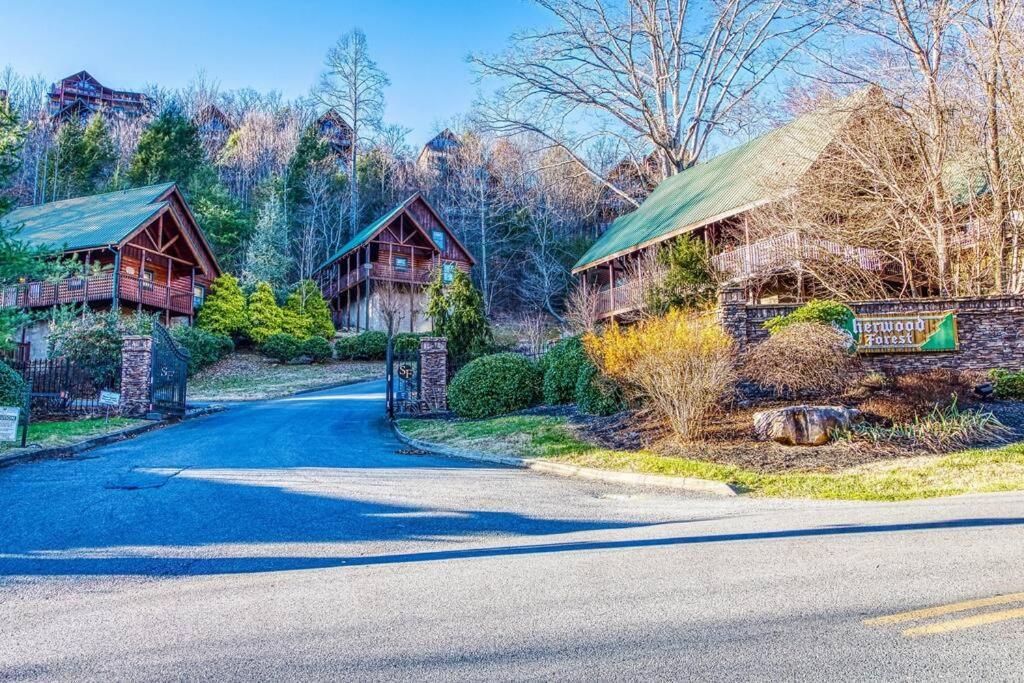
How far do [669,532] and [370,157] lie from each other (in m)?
50.8

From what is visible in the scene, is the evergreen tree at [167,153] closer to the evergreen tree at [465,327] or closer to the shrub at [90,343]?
the shrub at [90,343]

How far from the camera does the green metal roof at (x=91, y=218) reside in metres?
31.1

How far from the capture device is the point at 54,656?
3574 millimetres

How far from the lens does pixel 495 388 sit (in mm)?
17297

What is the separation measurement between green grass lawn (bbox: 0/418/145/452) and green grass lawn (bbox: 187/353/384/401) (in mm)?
9688

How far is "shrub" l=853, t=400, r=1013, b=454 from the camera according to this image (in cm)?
990

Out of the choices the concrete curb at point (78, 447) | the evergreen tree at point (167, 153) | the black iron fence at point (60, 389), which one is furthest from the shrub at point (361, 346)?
the evergreen tree at point (167, 153)

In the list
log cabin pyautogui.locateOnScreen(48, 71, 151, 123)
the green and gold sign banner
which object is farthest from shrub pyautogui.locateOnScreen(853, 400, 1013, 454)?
log cabin pyautogui.locateOnScreen(48, 71, 151, 123)

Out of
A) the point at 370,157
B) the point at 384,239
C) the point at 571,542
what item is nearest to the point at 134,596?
the point at 571,542

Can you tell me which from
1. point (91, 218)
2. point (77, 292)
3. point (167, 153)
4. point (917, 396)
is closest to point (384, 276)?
point (91, 218)

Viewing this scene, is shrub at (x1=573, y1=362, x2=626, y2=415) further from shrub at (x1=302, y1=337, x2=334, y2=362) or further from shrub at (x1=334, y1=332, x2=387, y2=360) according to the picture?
shrub at (x1=302, y1=337, x2=334, y2=362)

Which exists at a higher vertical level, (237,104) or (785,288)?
(237,104)

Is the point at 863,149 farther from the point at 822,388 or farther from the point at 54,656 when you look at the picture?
the point at 54,656

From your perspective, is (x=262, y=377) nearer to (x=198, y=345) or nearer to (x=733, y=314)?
(x=198, y=345)
